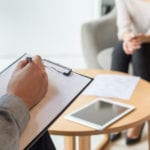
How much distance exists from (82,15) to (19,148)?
259 centimetres

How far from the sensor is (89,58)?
2090 millimetres

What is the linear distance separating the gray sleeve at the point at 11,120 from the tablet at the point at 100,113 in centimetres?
52

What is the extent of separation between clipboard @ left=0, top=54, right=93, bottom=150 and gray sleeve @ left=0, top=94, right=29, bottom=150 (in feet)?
0.13

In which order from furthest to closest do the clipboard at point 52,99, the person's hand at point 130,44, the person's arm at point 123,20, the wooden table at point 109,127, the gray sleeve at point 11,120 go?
the person's arm at point 123,20 < the person's hand at point 130,44 < the wooden table at point 109,127 < the clipboard at point 52,99 < the gray sleeve at point 11,120

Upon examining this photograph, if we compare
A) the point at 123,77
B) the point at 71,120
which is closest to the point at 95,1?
the point at 123,77

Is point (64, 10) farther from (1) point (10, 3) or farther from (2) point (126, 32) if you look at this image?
(2) point (126, 32)

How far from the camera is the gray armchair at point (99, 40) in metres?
2.05

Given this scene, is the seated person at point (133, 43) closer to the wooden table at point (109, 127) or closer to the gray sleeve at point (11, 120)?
the wooden table at point (109, 127)

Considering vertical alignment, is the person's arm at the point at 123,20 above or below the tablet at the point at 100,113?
above

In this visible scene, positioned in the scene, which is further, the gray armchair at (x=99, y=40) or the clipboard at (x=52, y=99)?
the gray armchair at (x=99, y=40)

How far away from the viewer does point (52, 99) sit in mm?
818

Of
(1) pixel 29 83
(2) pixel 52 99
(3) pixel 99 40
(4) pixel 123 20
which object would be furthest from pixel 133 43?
(1) pixel 29 83

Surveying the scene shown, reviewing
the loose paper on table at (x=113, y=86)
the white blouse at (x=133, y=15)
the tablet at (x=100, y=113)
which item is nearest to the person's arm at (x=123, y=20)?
the white blouse at (x=133, y=15)

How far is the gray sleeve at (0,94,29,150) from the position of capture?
22.4 inches
